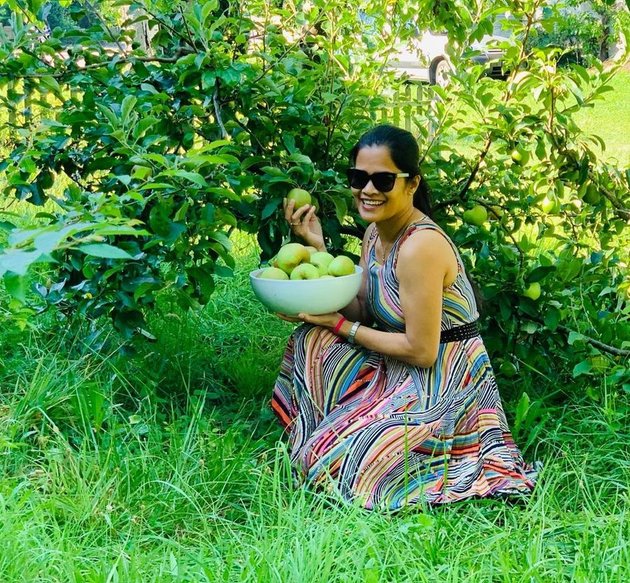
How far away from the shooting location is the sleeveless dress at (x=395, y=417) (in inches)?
111

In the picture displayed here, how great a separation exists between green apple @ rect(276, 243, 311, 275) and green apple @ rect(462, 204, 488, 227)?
75cm

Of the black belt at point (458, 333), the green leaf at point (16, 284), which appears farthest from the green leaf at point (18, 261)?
the black belt at point (458, 333)

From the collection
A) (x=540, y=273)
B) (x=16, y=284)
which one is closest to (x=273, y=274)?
(x=540, y=273)

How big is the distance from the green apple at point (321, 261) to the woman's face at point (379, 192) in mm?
174

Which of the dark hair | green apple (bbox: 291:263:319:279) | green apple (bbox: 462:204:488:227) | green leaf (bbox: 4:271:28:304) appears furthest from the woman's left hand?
green leaf (bbox: 4:271:28:304)

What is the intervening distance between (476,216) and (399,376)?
2.50ft

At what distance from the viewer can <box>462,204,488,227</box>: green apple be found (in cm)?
343

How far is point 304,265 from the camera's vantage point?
115 inches

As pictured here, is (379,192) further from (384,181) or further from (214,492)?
(214,492)

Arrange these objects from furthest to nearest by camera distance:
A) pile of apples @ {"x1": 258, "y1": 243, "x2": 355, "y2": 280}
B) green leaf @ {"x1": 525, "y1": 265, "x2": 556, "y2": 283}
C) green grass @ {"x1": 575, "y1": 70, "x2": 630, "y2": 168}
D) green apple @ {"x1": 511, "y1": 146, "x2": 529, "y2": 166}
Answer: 1. green grass @ {"x1": 575, "y1": 70, "x2": 630, "y2": 168}
2. green apple @ {"x1": 511, "y1": 146, "x2": 529, "y2": 166}
3. green leaf @ {"x1": 525, "y1": 265, "x2": 556, "y2": 283}
4. pile of apples @ {"x1": 258, "y1": 243, "x2": 355, "y2": 280}

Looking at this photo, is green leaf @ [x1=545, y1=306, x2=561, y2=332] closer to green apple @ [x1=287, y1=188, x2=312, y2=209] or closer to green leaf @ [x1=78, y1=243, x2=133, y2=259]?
green apple @ [x1=287, y1=188, x2=312, y2=209]

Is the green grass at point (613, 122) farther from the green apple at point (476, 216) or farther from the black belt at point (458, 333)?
the black belt at point (458, 333)

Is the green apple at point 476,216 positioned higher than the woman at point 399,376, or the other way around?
the green apple at point 476,216

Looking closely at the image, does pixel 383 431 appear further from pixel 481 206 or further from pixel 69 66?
pixel 69 66
